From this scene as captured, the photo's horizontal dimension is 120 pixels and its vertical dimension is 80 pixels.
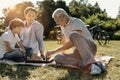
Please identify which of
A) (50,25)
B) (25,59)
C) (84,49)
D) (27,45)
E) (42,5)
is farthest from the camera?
(42,5)

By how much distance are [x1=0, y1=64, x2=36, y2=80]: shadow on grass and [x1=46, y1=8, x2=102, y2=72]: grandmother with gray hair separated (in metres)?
0.61

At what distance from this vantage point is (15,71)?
6.99 meters

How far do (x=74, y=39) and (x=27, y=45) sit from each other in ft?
9.18

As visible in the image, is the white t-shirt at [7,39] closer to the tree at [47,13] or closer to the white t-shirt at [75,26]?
the white t-shirt at [75,26]

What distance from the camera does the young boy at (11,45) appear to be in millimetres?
8031

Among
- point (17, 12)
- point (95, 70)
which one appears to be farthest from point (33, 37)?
point (17, 12)

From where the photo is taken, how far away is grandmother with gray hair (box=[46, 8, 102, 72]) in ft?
21.9

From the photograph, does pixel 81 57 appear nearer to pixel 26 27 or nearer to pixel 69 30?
pixel 69 30

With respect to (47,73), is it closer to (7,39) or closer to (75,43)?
(75,43)

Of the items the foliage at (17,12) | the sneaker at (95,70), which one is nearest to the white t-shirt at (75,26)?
the sneaker at (95,70)

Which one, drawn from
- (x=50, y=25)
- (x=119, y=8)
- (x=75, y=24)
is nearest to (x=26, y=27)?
(x=75, y=24)

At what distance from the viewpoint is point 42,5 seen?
148ft

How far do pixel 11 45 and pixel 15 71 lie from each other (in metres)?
1.49

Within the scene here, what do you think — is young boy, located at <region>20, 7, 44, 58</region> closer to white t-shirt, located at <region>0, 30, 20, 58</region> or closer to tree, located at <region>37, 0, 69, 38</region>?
white t-shirt, located at <region>0, 30, 20, 58</region>
